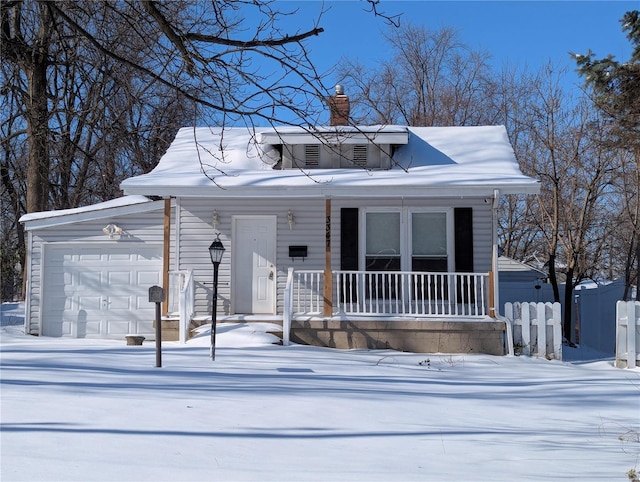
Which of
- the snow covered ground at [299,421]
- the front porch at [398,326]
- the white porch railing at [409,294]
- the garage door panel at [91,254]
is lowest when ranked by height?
the snow covered ground at [299,421]

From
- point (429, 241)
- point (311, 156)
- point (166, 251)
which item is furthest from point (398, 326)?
point (166, 251)

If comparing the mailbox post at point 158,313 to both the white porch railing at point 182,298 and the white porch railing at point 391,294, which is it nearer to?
the white porch railing at point 182,298

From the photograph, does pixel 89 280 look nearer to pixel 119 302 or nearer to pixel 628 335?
pixel 119 302

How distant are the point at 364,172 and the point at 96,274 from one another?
19.6ft

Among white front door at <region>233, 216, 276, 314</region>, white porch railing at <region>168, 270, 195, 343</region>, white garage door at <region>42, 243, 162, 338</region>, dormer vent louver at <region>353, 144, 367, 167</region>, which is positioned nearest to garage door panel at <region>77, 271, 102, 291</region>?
white garage door at <region>42, 243, 162, 338</region>

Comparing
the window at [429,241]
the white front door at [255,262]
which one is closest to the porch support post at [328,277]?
the white front door at [255,262]

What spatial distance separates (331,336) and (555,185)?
34.8 feet

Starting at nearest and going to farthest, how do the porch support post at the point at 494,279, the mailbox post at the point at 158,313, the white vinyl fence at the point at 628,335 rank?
1. the mailbox post at the point at 158,313
2. the white vinyl fence at the point at 628,335
3. the porch support post at the point at 494,279

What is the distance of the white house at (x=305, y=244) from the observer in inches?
473

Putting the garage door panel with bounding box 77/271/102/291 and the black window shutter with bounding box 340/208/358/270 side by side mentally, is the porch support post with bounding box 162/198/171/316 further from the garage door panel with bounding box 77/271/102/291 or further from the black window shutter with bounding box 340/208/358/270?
the black window shutter with bounding box 340/208/358/270

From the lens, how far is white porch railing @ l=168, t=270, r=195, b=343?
1173 cm

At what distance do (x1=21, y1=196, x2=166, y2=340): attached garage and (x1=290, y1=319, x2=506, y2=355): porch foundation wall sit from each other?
3829 mm

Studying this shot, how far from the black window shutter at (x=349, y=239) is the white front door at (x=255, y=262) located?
1.36 m

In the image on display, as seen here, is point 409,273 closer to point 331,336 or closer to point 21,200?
point 331,336
